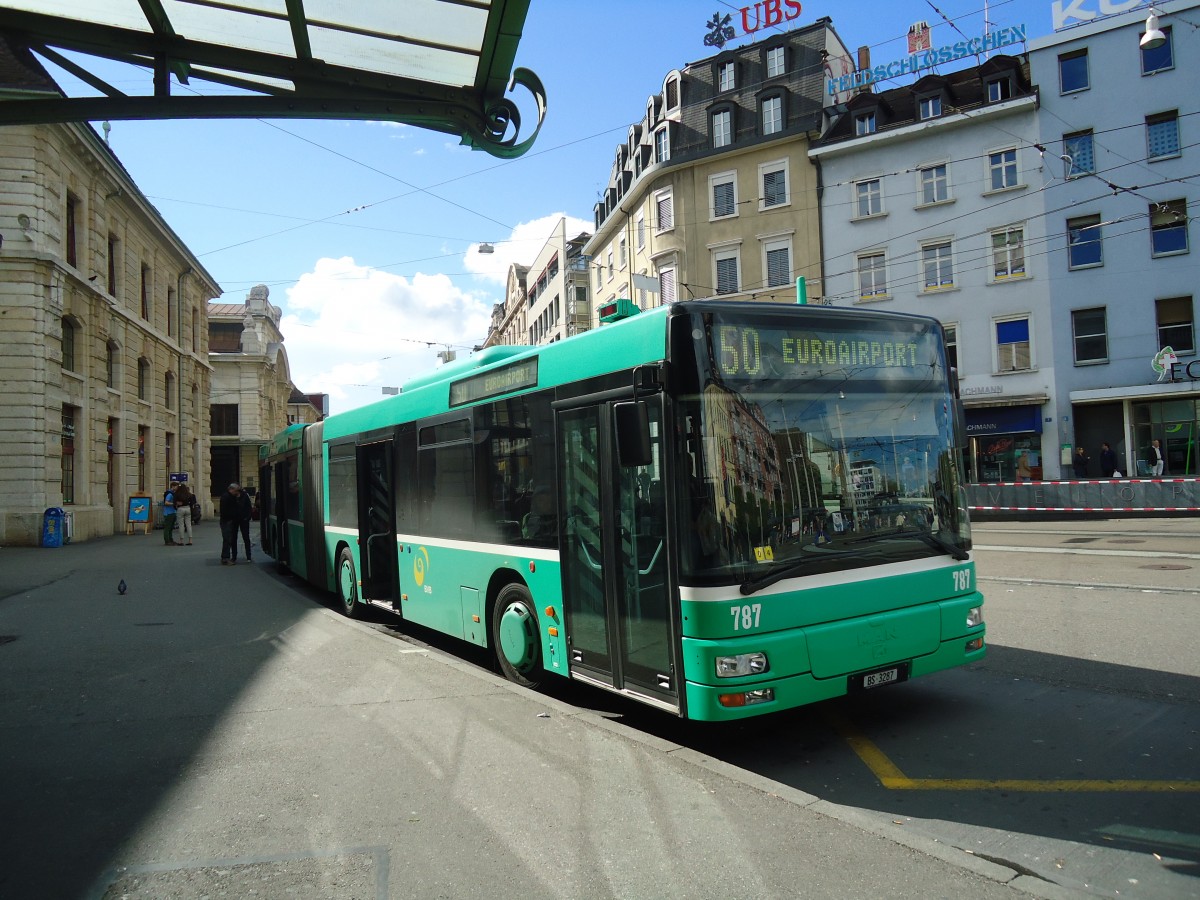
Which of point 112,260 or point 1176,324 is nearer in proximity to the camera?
point 1176,324

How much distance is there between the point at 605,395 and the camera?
19.7 ft

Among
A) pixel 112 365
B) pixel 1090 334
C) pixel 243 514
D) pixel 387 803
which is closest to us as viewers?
pixel 387 803

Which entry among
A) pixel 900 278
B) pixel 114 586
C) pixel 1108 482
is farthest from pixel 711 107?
pixel 114 586

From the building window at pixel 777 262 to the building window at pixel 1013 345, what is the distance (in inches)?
328

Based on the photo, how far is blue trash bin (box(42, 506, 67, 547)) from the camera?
2588 centimetres

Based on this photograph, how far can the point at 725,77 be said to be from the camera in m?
39.4

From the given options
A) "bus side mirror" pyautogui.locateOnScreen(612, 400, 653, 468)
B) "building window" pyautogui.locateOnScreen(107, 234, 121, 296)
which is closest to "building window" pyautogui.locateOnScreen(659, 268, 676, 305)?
"building window" pyautogui.locateOnScreen(107, 234, 121, 296)

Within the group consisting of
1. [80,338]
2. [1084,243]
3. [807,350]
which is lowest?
[807,350]

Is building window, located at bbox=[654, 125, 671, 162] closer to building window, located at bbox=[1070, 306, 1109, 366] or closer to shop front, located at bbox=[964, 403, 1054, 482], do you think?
shop front, located at bbox=[964, 403, 1054, 482]

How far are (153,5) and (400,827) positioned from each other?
13.4 ft

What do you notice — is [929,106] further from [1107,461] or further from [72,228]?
[72,228]

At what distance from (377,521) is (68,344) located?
955 inches

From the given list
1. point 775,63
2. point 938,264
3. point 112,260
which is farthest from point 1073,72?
point 112,260

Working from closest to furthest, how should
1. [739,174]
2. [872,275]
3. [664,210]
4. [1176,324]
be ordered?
[1176,324]
[872,275]
[739,174]
[664,210]
